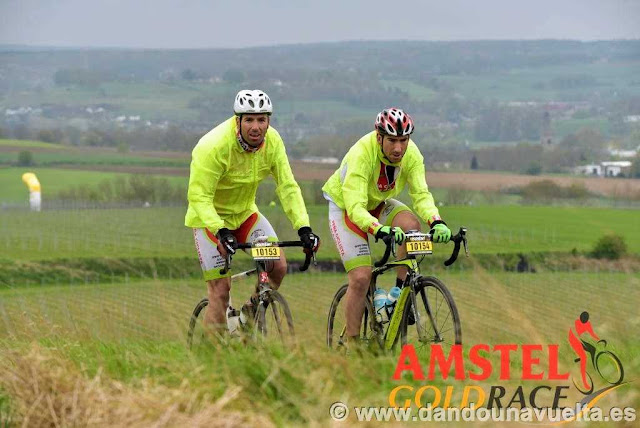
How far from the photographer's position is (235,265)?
2736 inches

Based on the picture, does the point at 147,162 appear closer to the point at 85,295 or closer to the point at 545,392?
the point at 85,295

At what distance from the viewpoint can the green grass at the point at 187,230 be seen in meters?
86.1

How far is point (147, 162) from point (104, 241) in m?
83.9

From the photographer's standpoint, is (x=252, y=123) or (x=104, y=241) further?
(x=104, y=241)

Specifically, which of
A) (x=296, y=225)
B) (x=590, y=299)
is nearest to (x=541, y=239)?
(x=590, y=299)

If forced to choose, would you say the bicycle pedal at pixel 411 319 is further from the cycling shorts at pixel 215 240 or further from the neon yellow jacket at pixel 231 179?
the cycling shorts at pixel 215 240


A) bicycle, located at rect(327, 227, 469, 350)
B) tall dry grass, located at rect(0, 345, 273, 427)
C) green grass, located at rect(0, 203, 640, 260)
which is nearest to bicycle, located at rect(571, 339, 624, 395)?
bicycle, located at rect(327, 227, 469, 350)

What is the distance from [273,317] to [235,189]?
1.28m

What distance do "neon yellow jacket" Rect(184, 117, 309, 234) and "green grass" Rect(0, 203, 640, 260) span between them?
63.5 meters

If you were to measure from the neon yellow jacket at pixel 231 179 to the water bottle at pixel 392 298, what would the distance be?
98 cm

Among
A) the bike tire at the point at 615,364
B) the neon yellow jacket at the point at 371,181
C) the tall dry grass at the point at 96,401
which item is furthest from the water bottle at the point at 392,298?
the tall dry grass at the point at 96,401

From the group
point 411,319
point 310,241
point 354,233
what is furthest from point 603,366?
point 354,233

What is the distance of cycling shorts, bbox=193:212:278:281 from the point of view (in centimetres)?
1037

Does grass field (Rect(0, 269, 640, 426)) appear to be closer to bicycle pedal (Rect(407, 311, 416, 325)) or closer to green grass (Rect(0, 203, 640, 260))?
bicycle pedal (Rect(407, 311, 416, 325))
